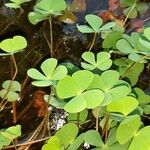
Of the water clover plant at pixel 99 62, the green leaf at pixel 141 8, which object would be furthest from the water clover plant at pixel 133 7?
the water clover plant at pixel 99 62

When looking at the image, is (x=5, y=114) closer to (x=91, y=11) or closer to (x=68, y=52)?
(x=68, y=52)

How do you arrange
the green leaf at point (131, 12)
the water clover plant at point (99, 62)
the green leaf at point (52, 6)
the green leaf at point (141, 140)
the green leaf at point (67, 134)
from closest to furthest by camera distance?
1. the green leaf at point (141, 140)
2. the green leaf at point (67, 134)
3. the water clover plant at point (99, 62)
4. the green leaf at point (52, 6)
5. the green leaf at point (131, 12)

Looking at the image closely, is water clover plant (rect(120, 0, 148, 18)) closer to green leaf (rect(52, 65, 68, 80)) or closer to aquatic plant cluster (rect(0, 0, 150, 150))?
aquatic plant cluster (rect(0, 0, 150, 150))

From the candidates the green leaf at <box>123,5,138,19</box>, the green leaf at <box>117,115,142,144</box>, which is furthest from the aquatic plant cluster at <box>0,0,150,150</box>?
the green leaf at <box>123,5,138,19</box>

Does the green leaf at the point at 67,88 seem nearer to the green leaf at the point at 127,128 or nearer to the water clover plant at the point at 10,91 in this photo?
the green leaf at the point at 127,128

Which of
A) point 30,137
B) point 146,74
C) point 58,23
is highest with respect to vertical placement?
point 58,23

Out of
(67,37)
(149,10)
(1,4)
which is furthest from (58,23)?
(149,10)
